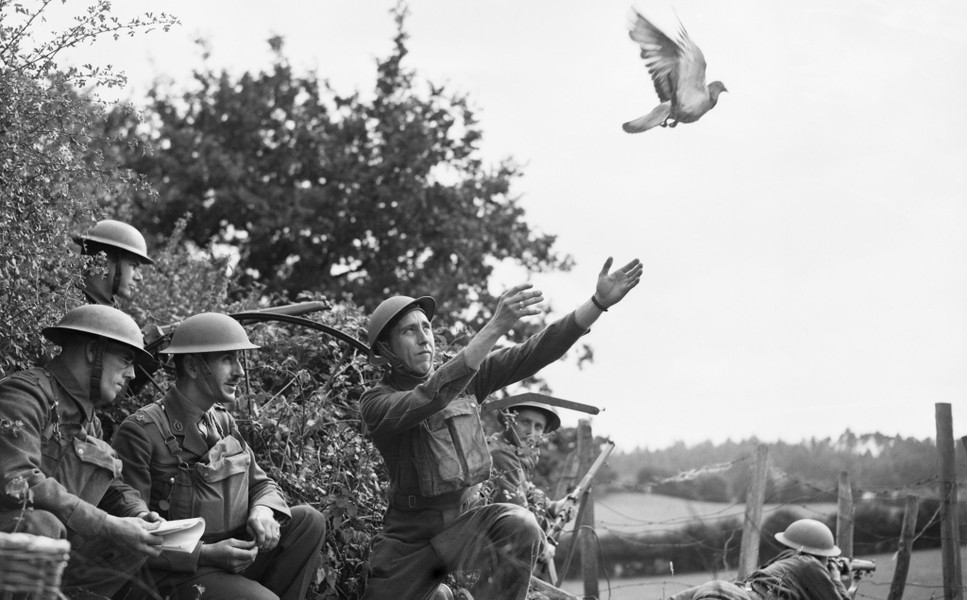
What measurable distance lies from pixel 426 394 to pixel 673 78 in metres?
1.96

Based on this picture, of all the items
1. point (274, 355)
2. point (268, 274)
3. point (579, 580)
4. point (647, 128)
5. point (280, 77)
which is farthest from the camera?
point (280, 77)

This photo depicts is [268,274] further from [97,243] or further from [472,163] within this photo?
[97,243]

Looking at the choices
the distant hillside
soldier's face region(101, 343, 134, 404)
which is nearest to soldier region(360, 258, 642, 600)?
soldier's face region(101, 343, 134, 404)

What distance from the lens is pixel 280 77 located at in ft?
74.2

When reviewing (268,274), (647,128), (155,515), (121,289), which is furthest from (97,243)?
(268,274)

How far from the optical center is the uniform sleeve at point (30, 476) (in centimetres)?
505

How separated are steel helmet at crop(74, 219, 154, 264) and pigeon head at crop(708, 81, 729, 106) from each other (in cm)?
366

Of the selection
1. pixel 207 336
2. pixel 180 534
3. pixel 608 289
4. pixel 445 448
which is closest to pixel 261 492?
pixel 180 534

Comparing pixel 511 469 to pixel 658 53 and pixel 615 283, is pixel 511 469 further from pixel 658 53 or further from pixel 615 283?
pixel 658 53

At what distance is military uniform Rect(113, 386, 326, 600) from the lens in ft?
19.0

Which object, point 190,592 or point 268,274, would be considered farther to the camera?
point 268,274

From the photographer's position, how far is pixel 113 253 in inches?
298

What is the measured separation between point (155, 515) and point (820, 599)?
11.5ft

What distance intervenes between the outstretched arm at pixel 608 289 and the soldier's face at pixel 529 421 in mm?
3145
